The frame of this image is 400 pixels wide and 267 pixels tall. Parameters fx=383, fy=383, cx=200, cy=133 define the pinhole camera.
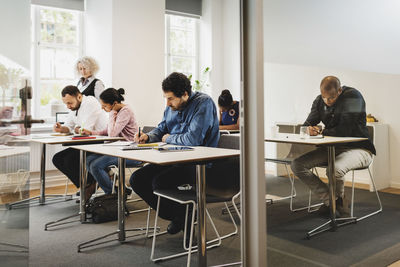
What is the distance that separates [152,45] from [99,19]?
87 cm

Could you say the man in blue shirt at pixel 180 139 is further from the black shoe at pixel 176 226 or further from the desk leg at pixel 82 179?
the desk leg at pixel 82 179

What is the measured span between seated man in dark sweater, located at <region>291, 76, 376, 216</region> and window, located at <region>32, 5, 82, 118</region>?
4.70 metres

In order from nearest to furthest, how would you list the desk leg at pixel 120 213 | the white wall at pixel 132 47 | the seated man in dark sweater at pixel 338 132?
the seated man in dark sweater at pixel 338 132 → the desk leg at pixel 120 213 → the white wall at pixel 132 47

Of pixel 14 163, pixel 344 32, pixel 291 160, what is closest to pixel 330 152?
pixel 291 160

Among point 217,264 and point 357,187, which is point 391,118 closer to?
point 357,187

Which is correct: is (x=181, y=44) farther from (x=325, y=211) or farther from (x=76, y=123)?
(x=325, y=211)

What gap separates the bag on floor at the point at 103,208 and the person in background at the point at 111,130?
233 mm

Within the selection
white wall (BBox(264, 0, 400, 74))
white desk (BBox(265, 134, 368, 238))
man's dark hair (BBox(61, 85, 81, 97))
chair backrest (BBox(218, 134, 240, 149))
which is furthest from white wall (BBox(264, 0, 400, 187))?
man's dark hair (BBox(61, 85, 81, 97))

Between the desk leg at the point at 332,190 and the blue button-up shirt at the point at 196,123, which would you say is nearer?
the desk leg at the point at 332,190

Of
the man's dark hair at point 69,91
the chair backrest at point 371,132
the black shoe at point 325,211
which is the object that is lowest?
the black shoe at point 325,211

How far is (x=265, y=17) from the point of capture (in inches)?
84.1

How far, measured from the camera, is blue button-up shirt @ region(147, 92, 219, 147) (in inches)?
116

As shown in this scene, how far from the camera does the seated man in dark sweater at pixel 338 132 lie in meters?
2.19

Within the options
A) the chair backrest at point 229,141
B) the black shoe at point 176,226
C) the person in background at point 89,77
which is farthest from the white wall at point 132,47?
the black shoe at point 176,226
